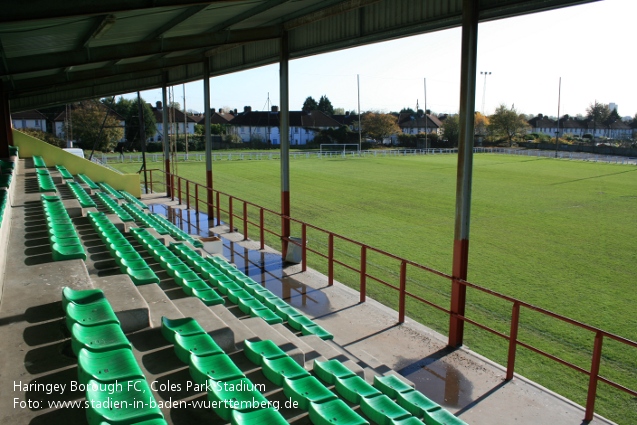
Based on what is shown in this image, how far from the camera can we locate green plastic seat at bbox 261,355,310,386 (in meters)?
4.26

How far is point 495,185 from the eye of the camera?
29.1 m

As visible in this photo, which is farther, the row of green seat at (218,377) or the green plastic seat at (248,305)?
the green plastic seat at (248,305)

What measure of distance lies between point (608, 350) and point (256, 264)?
6.88m

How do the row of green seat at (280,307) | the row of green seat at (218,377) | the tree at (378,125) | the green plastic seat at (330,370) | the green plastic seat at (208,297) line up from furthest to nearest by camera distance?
the tree at (378,125) → the row of green seat at (280,307) → the green plastic seat at (208,297) → the green plastic seat at (330,370) → the row of green seat at (218,377)

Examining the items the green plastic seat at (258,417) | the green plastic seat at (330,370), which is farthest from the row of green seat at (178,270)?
the green plastic seat at (258,417)

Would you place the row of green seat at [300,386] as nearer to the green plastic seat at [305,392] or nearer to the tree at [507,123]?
the green plastic seat at [305,392]

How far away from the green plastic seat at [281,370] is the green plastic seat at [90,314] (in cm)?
130

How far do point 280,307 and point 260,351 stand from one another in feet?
8.98

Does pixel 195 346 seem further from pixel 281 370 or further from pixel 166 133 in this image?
pixel 166 133

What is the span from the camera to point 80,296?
435cm

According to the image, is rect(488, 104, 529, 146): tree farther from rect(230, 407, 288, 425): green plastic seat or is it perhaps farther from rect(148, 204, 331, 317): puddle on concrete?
rect(230, 407, 288, 425): green plastic seat

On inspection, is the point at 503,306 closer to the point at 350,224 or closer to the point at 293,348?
the point at 293,348

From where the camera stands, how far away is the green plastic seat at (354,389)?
169 inches

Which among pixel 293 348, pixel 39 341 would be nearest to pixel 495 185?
pixel 293 348
